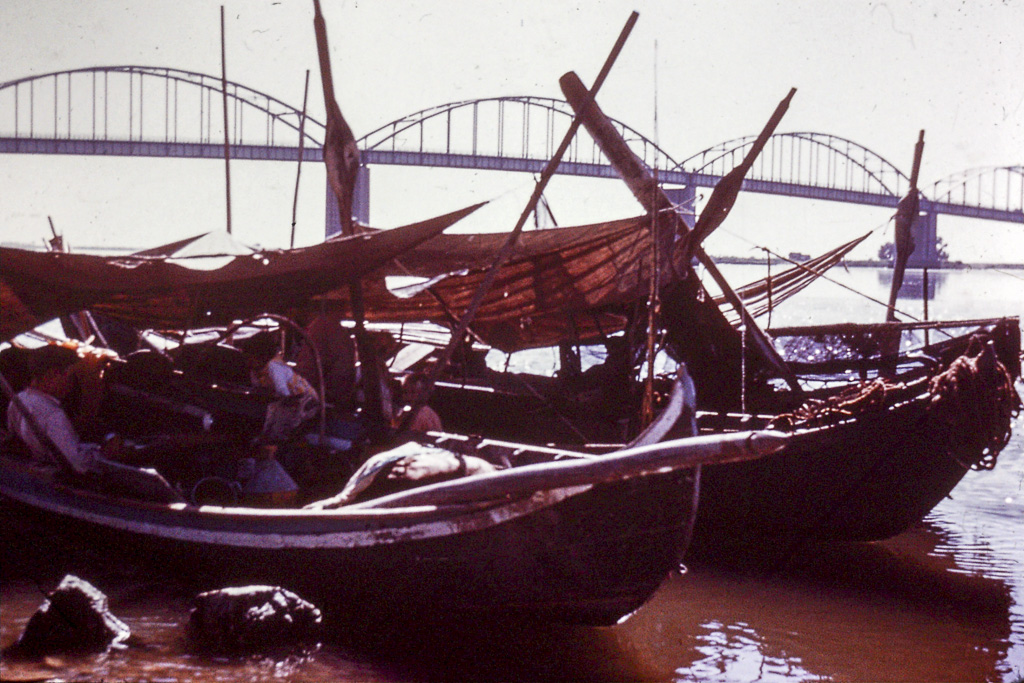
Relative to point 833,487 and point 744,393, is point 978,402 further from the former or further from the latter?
point 744,393

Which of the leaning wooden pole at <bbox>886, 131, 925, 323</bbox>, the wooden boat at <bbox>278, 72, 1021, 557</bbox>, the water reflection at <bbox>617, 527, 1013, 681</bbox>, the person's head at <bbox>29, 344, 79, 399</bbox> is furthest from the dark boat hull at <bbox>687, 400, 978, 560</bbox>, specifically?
the person's head at <bbox>29, 344, 79, 399</bbox>

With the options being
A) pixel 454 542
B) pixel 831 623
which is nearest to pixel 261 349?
pixel 454 542

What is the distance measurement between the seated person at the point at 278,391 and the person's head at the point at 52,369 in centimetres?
118

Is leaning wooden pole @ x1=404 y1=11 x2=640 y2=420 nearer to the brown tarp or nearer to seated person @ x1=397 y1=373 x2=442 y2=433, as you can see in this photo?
seated person @ x1=397 y1=373 x2=442 y2=433

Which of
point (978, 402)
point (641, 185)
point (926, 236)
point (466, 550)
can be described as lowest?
point (466, 550)

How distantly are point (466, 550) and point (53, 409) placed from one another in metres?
2.53

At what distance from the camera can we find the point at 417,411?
261 inches

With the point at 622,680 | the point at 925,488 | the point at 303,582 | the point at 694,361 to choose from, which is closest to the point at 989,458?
the point at 925,488

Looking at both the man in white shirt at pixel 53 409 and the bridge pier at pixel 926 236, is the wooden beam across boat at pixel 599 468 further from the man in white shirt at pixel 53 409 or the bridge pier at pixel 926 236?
the bridge pier at pixel 926 236

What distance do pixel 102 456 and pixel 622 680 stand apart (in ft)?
10.5

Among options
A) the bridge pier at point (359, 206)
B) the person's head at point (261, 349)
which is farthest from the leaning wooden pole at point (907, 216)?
the bridge pier at point (359, 206)

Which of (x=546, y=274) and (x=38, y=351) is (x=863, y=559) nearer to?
(x=546, y=274)

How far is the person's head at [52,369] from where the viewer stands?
5.39 m

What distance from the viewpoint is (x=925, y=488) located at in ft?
23.6
